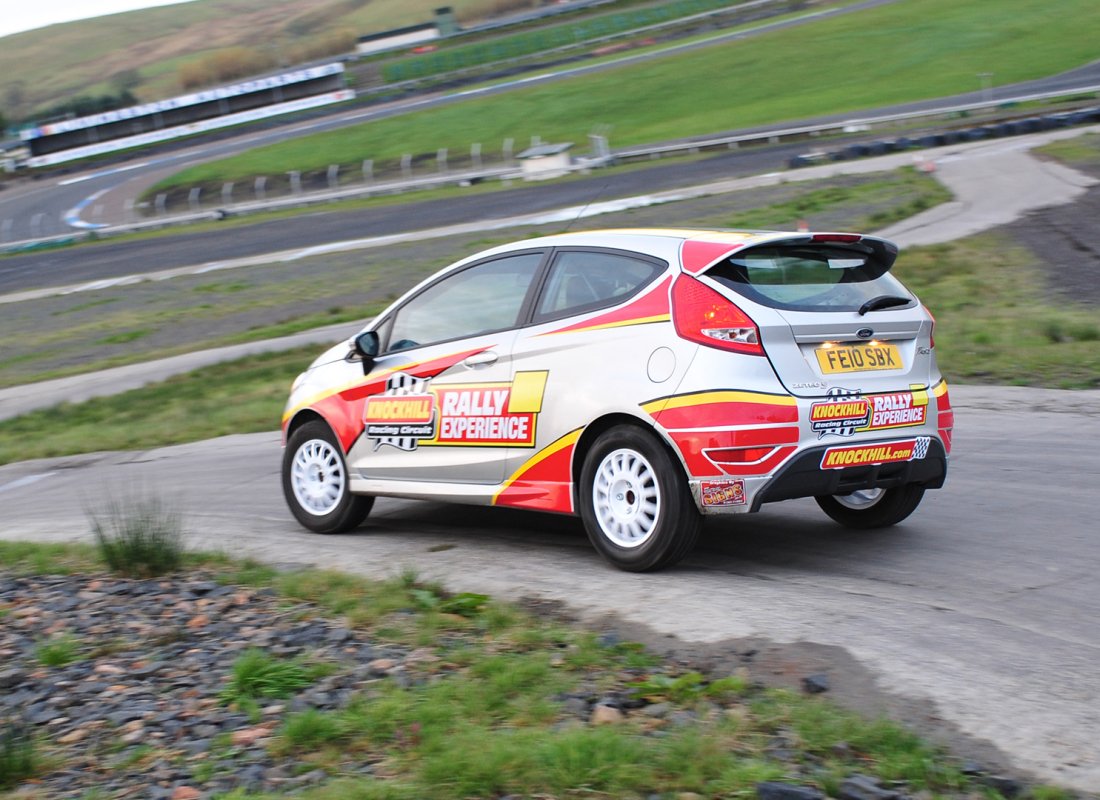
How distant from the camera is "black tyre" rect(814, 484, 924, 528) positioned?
7.00m

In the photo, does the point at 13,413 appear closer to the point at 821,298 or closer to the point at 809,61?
the point at 821,298

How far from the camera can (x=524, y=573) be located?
21.7 feet

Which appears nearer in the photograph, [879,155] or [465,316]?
[465,316]

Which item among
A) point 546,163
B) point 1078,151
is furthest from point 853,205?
point 546,163

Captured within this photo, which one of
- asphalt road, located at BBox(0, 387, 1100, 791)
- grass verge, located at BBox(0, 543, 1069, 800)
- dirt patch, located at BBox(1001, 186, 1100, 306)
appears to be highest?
dirt patch, located at BBox(1001, 186, 1100, 306)

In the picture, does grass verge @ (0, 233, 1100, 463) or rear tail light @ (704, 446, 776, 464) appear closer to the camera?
rear tail light @ (704, 446, 776, 464)

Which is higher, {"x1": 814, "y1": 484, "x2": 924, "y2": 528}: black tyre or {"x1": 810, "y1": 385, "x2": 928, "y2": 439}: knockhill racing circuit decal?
{"x1": 810, "y1": 385, "x2": 928, "y2": 439}: knockhill racing circuit decal

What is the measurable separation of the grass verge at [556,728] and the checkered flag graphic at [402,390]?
189cm

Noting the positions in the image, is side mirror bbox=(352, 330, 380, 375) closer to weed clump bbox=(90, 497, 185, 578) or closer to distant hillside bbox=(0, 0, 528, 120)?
weed clump bbox=(90, 497, 185, 578)


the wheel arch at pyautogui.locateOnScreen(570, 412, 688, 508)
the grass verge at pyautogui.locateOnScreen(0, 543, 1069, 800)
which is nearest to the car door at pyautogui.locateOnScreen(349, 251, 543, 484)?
the wheel arch at pyautogui.locateOnScreen(570, 412, 688, 508)

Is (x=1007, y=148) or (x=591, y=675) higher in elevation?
(x=1007, y=148)

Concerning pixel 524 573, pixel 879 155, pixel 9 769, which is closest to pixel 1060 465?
pixel 524 573

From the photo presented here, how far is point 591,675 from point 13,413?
42.7 feet

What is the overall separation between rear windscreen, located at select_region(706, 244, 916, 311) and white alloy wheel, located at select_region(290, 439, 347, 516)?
3058 millimetres
